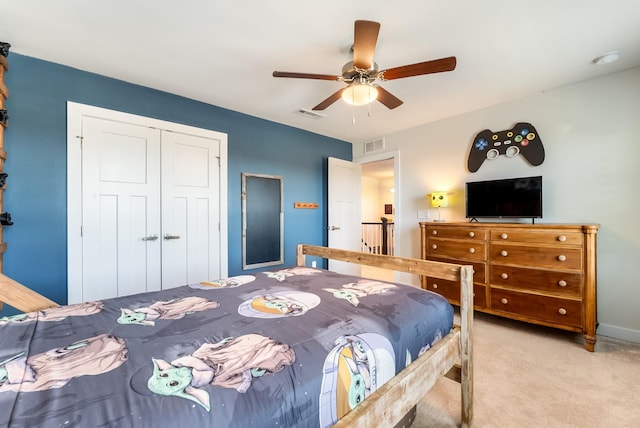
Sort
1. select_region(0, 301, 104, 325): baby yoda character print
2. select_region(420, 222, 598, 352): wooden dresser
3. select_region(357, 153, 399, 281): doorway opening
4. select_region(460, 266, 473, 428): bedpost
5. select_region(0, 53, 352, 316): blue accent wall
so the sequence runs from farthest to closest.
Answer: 1. select_region(357, 153, 399, 281): doorway opening
2. select_region(420, 222, 598, 352): wooden dresser
3. select_region(0, 53, 352, 316): blue accent wall
4. select_region(460, 266, 473, 428): bedpost
5. select_region(0, 301, 104, 325): baby yoda character print

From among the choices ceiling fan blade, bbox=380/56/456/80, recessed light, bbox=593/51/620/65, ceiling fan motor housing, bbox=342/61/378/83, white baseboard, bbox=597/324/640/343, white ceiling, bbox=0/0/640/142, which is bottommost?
white baseboard, bbox=597/324/640/343

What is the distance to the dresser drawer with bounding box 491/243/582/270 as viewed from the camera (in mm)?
2447

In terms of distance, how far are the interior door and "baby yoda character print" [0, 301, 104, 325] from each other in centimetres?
338

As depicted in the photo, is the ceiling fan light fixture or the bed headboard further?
the ceiling fan light fixture

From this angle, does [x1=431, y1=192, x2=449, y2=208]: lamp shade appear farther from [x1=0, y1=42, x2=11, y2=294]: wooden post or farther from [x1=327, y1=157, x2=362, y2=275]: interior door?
[x1=0, y1=42, x2=11, y2=294]: wooden post

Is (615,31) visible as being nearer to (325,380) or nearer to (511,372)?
(511,372)

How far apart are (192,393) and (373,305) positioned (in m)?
0.92

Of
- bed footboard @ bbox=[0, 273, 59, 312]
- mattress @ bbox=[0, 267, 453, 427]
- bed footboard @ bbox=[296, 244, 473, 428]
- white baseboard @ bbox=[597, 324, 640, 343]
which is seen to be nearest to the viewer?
mattress @ bbox=[0, 267, 453, 427]

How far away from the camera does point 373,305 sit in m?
1.40

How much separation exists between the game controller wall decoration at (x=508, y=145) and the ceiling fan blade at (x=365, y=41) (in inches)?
90.3

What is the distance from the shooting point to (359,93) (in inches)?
87.1

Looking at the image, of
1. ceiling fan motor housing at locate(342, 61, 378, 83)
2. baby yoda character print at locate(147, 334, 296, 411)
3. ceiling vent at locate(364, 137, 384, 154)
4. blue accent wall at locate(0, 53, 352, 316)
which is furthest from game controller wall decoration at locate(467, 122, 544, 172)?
blue accent wall at locate(0, 53, 352, 316)

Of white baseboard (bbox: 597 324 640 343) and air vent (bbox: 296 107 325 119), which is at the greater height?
air vent (bbox: 296 107 325 119)

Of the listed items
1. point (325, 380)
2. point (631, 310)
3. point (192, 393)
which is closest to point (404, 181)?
point (631, 310)
